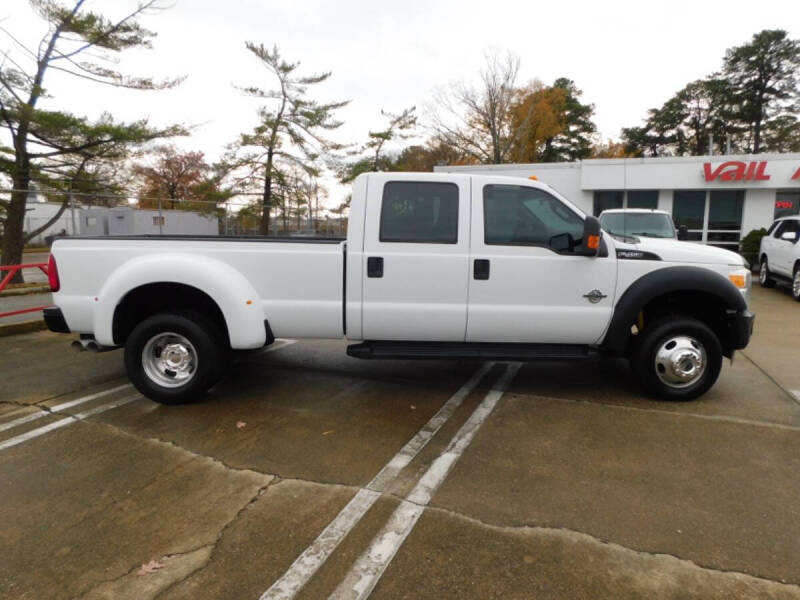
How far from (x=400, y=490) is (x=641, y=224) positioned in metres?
8.89

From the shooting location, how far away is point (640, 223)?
33.0ft

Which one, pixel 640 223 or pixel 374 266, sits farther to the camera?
pixel 640 223

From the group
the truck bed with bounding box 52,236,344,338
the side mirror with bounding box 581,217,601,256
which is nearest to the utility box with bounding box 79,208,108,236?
the truck bed with bounding box 52,236,344,338

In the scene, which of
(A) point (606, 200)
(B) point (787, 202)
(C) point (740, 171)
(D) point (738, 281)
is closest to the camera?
(D) point (738, 281)

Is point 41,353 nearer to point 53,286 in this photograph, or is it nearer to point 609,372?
point 53,286

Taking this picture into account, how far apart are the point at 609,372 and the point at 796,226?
28.5 ft

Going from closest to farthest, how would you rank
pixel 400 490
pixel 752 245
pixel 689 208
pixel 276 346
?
pixel 400 490, pixel 276 346, pixel 752 245, pixel 689 208

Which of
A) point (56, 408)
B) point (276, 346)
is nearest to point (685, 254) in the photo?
point (276, 346)

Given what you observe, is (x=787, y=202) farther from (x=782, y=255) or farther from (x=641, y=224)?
(x=641, y=224)

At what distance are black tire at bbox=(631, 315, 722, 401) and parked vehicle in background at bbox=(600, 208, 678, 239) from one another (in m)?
5.80

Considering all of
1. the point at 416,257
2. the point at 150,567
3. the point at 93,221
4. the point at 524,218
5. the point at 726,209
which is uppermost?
the point at 726,209

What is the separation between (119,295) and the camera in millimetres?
4211

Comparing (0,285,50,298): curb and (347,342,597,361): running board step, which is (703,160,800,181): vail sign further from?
(0,285,50,298): curb

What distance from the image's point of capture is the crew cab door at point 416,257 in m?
4.26
